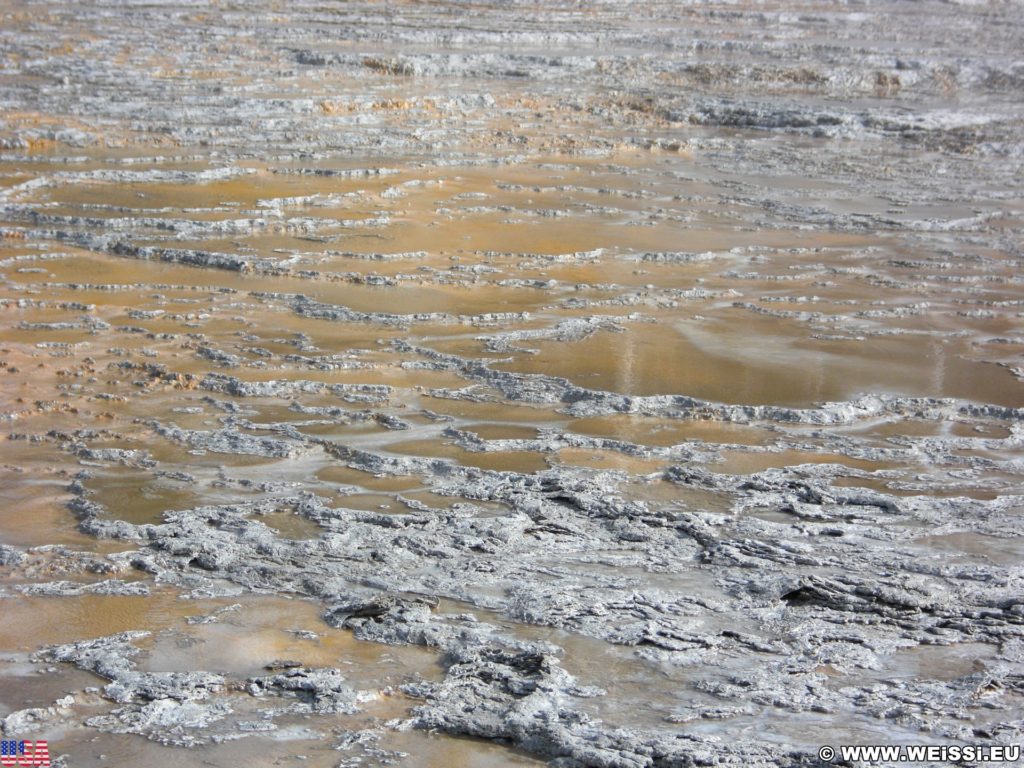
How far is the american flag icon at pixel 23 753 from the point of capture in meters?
2.77

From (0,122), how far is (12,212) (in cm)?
298

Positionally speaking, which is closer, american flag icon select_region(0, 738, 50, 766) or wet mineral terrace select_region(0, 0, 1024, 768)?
american flag icon select_region(0, 738, 50, 766)

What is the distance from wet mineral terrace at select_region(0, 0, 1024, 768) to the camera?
321 cm

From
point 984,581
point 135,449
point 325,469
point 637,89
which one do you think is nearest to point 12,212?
point 135,449

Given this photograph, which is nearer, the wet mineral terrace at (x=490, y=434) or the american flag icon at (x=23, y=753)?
the american flag icon at (x=23, y=753)

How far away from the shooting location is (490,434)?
537 centimetres

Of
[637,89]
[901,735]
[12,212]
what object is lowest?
[901,735]

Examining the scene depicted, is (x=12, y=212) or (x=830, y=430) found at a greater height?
(x=12, y=212)

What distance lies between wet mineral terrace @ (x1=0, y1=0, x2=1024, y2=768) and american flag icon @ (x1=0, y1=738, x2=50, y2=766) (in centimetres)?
5

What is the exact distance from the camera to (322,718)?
3.07m

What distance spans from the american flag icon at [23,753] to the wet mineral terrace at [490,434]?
54 millimetres

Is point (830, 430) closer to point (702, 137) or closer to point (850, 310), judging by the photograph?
point (850, 310)

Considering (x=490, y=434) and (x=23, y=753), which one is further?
(x=490, y=434)

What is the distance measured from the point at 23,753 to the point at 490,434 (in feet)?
9.49
